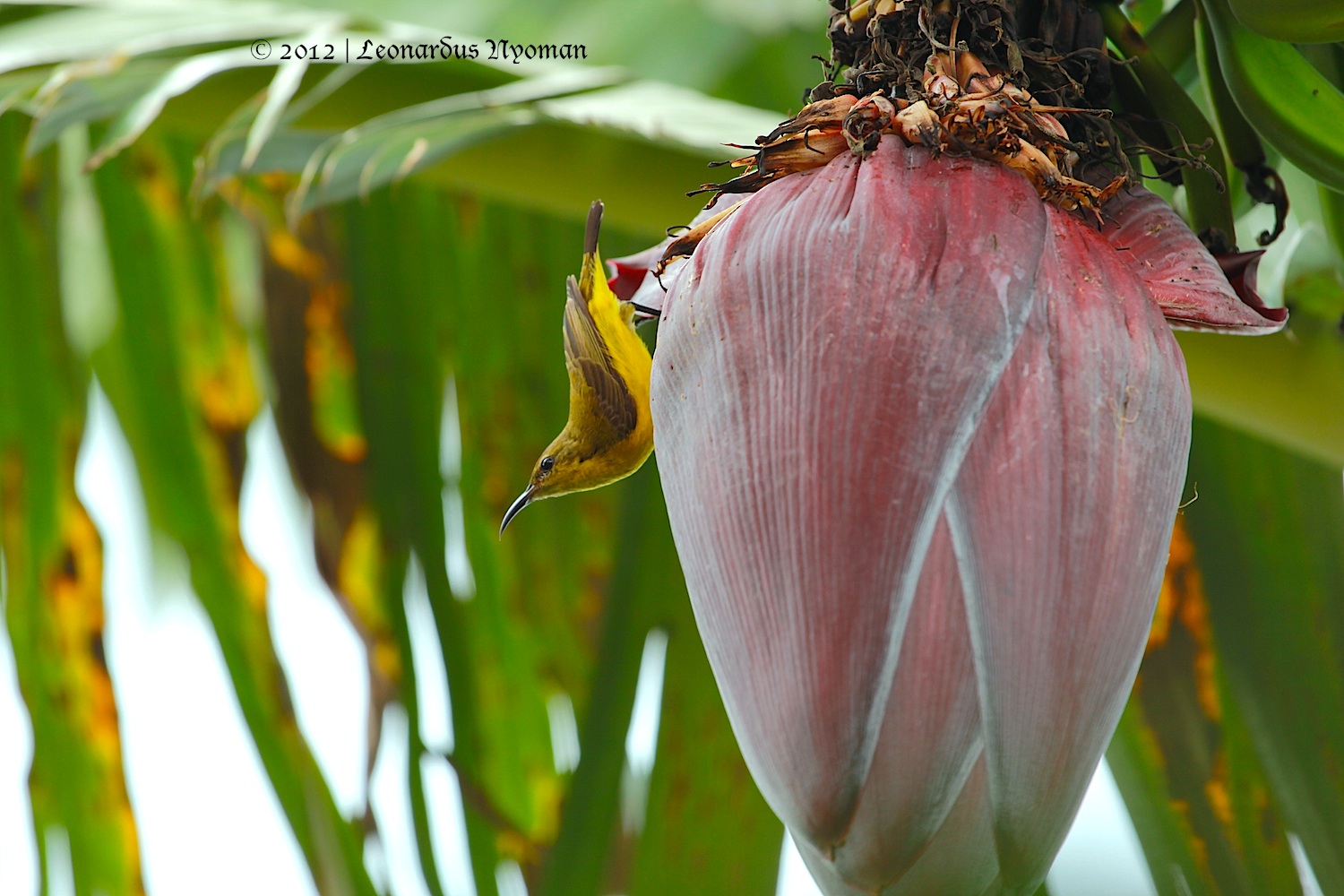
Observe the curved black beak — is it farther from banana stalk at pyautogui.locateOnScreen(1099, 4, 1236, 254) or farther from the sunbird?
banana stalk at pyautogui.locateOnScreen(1099, 4, 1236, 254)

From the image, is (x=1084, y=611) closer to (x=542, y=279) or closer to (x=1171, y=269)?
(x=1171, y=269)

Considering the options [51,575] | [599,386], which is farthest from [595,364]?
[51,575]

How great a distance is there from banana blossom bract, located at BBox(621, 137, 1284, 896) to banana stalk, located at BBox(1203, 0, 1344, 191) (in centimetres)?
13

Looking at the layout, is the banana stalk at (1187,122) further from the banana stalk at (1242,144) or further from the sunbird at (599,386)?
the sunbird at (599,386)

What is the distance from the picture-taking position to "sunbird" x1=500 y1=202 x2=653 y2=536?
0.40m

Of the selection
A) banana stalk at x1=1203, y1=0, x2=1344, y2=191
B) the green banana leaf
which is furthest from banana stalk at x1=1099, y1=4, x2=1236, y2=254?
the green banana leaf

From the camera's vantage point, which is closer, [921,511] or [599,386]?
[921,511]

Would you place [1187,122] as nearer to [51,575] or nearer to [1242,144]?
[1242,144]

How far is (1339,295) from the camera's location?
596 mm

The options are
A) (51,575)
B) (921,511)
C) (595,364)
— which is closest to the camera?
(921,511)

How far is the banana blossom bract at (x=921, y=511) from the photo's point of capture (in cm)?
28

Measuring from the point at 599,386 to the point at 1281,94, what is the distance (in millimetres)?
246

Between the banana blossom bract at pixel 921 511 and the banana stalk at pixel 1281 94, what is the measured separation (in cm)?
13

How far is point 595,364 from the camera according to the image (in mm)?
404
